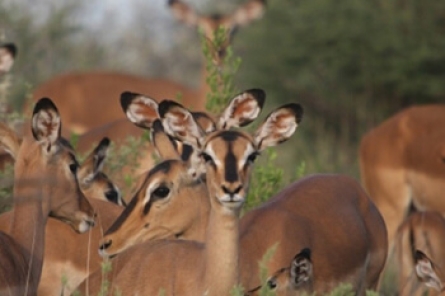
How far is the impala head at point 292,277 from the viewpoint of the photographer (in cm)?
715

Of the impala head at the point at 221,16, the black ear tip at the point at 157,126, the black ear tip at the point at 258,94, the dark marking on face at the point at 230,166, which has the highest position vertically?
the impala head at the point at 221,16

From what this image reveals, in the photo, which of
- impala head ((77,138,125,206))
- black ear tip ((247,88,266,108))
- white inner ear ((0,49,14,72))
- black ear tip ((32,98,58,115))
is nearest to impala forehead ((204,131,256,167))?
black ear tip ((247,88,266,108))

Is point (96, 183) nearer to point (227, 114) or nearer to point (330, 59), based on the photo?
point (227, 114)

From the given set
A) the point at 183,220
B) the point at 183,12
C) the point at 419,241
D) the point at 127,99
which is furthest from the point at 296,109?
the point at 183,12

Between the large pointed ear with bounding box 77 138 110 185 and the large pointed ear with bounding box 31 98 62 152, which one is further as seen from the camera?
the large pointed ear with bounding box 77 138 110 185

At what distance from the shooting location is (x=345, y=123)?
59.1ft

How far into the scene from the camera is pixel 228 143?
271 inches

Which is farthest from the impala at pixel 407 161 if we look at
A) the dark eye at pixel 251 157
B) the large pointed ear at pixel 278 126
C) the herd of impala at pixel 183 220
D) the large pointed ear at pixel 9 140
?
the dark eye at pixel 251 157

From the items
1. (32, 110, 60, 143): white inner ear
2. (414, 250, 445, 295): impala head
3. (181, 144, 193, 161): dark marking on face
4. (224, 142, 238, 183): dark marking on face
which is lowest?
(414, 250, 445, 295): impala head

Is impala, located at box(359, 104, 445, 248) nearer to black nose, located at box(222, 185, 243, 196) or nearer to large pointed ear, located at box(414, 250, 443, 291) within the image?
large pointed ear, located at box(414, 250, 443, 291)

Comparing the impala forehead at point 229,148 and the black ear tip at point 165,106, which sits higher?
the black ear tip at point 165,106

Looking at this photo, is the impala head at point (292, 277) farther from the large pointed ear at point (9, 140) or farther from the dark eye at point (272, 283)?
the large pointed ear at point (9, 140)

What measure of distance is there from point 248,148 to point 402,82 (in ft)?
35.5

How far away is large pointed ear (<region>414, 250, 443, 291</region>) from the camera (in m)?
8.01
